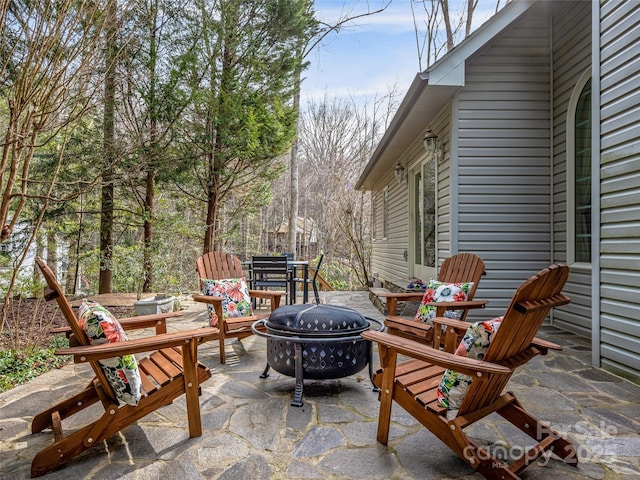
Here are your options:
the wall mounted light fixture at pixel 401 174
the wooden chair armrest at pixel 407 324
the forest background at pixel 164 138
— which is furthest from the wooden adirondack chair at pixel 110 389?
the wall mounted light fixture at pixel 401 174

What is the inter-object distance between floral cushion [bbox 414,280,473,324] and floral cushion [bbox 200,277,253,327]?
1.69 metres

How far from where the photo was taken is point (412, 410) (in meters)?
1.89

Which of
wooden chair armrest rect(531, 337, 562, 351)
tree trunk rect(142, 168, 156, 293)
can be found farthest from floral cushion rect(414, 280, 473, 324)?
tree trunk rect(142, 168, 156, 293)

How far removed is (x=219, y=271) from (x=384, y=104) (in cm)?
1196

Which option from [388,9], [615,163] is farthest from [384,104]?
[615,163]

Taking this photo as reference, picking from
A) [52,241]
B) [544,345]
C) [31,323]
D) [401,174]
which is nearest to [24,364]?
[31,323]

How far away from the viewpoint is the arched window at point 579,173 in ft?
13.9

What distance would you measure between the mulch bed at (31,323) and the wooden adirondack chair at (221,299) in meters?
1.20

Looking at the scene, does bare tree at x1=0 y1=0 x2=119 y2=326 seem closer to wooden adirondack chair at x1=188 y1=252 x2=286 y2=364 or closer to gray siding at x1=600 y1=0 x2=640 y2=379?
wooden adirondack chair at x1=188 y1=252 x2=286 y2=364

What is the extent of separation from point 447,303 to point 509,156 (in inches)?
99.7

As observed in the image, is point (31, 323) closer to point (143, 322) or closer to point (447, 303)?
point (143, 322)

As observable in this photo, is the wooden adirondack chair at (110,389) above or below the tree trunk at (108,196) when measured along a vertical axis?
below

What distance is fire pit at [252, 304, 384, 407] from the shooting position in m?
2.54

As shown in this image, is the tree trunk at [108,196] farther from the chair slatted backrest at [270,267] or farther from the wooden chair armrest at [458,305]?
the wooden chair armrest at [458,305]
